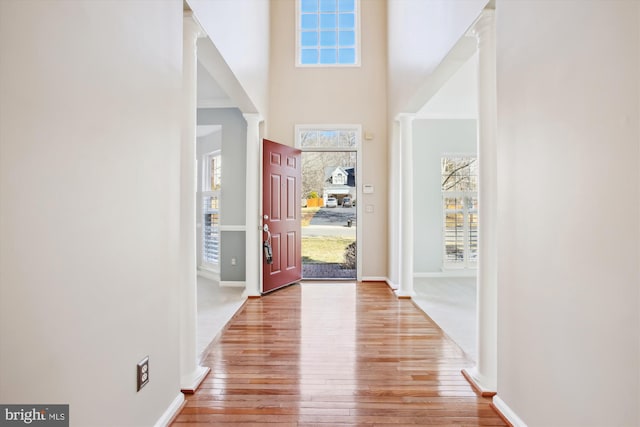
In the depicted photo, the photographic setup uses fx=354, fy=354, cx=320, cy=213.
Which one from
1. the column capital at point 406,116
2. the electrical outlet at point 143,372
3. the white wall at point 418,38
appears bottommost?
the electrical outlet at point 143,372

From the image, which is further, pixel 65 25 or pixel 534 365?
pixel 534 365

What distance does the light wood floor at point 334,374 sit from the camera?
6.35 ft

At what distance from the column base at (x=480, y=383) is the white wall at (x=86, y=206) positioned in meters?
1.82

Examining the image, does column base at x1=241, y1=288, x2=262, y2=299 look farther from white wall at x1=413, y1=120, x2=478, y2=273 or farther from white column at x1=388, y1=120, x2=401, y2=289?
white wall at x1=413, y1=120, x2=478, y2=273

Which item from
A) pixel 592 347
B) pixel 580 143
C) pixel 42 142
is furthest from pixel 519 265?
pixel 42 142

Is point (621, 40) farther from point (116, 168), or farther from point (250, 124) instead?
point (250, 124)

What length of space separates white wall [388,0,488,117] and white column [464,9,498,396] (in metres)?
0.22

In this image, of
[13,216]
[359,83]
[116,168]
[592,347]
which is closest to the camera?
[13,216]

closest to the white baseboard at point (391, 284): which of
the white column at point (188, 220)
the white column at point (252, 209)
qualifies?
the white column at point (252, 209)

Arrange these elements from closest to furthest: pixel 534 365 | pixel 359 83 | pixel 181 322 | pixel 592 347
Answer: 1. pixel 592 347
2. pixel 534 365
3. pixel 181 322
4. pixel 359 83

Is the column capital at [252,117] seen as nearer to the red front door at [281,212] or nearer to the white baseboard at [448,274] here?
the red front door at [281,212]

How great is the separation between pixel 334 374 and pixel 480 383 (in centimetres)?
93

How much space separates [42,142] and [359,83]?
5123mm

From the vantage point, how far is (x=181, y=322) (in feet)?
7.20
